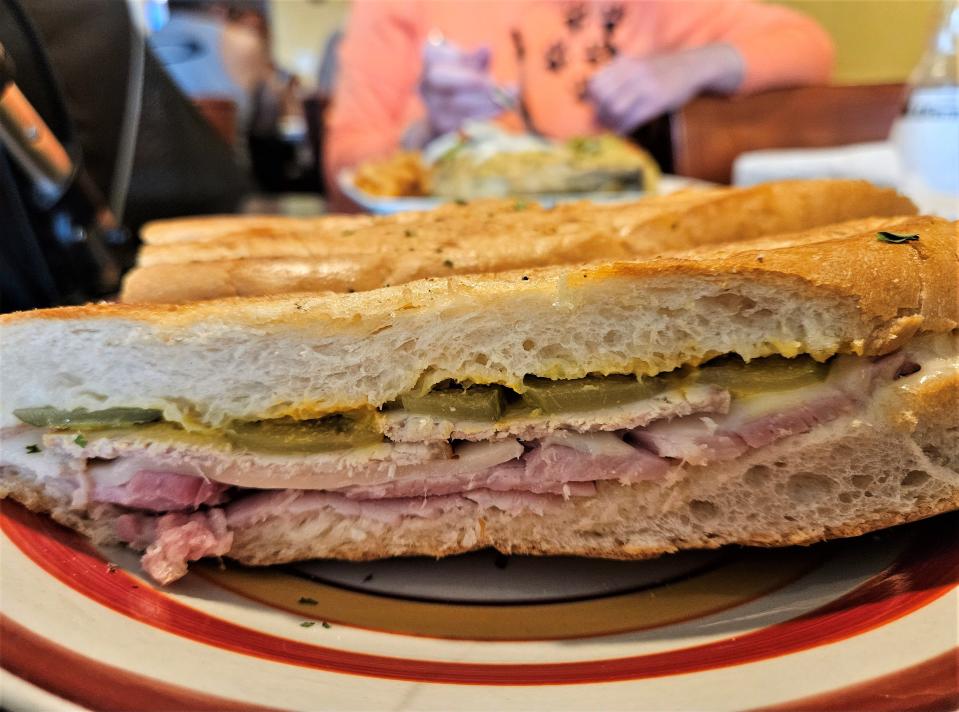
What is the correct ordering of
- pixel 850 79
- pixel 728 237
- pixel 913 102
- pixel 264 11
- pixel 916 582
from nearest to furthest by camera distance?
pixel 916 582, pixel 728 237, pixel 913 102, pixel 850 79, pixel 264 11

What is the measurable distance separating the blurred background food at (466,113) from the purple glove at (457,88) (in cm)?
1

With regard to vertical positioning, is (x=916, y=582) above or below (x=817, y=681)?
below

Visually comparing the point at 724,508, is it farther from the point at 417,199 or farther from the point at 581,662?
the point at 417,199

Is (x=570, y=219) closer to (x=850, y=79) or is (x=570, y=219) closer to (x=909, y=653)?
(x=909, y=653)

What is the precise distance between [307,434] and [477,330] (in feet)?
1.34

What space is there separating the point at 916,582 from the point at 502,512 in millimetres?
741

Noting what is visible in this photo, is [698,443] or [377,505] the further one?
[377,505]

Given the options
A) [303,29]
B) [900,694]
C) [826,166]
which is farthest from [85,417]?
[303,29]

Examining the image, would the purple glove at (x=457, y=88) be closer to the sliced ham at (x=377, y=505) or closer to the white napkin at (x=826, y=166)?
the white napkin at (x=826, y=166)

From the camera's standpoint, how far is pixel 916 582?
1.18m

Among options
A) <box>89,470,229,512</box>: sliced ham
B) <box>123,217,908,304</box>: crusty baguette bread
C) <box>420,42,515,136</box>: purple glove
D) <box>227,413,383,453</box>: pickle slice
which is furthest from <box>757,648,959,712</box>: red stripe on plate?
<box>420,42,515,136</box>: purple glove

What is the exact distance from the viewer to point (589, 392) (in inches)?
52.2

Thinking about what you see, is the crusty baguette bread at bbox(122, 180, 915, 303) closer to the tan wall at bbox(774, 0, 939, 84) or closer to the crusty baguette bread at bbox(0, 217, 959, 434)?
the crusty baguette bread at bbox(0, 217, 959, 434)

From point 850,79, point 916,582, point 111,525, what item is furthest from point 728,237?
point 850,79
